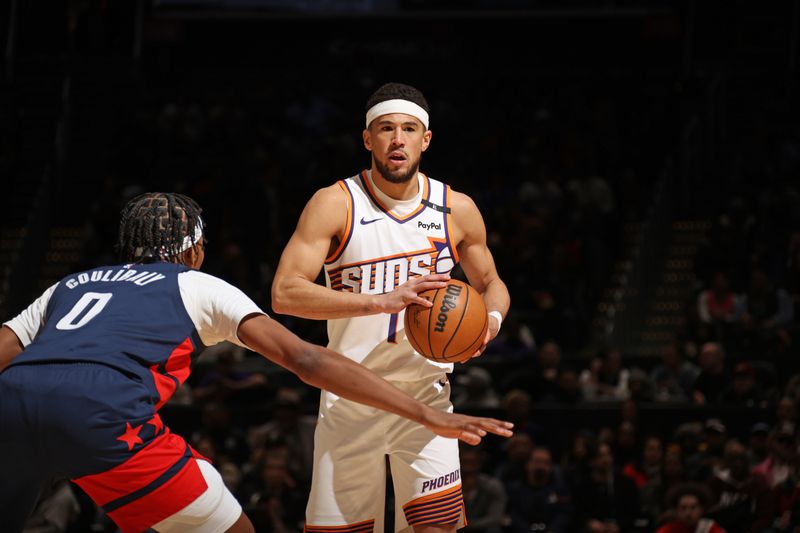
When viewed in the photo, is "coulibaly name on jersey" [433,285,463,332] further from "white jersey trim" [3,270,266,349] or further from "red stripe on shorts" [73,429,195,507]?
"red stripe on shorts" [73,429,195,507]

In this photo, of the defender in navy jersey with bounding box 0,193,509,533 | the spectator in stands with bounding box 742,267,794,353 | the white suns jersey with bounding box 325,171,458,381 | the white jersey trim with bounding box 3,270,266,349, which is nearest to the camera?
the defender in navy jersey with bounding box 0,193,509,533

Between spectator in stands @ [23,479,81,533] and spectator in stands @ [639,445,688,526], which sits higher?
spectator in stands @ [639,445,688,526]

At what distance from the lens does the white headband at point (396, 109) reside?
6344mm

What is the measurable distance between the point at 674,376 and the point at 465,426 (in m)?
8.92

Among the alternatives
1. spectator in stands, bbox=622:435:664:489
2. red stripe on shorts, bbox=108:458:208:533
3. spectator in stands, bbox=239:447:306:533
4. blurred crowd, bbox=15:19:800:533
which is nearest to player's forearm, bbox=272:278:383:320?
red stripe on shorts, bbox=108:458:208:533

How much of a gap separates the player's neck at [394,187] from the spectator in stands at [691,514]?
4537mm

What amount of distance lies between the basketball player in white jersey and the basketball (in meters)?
0.22

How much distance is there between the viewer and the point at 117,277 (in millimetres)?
4750

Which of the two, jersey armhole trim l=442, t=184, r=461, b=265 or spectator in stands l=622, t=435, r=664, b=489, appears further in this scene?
spectator in stands l=622, t=435, r=664, b=489

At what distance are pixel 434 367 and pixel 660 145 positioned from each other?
12.0m

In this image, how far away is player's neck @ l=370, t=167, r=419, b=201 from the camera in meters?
6.32

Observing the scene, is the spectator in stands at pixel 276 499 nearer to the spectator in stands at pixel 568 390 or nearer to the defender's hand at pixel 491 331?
the spectator in stands at pixel 568 390

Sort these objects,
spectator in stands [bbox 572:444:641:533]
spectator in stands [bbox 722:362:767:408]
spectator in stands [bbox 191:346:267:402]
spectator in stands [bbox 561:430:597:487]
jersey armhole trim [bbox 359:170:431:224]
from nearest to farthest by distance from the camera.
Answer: jersey armhole trim [bbox 359:170:431:224]
spectator in stands [bbox 572:444:641:533]
spectator in stands [bbox 561:430:597:487]
spectator in stands [bbox 722:362:767:408]
spectator in stands [bbox 191:346:267:402]

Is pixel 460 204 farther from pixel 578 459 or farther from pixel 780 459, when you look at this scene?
pixel 780 459
